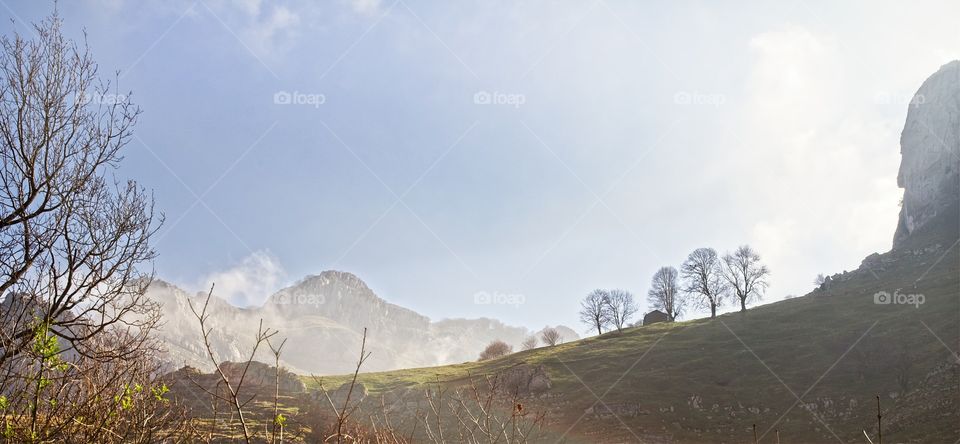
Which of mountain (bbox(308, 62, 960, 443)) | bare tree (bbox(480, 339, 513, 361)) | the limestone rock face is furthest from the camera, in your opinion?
bare tree (bbox(480, 339, 513, 361))

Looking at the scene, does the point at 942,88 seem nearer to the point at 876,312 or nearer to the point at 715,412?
the point at 876,312

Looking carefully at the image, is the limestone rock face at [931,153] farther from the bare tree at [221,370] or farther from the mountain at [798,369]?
the bare tree at [221,370]

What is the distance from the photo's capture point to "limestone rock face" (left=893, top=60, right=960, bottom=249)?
65.8m

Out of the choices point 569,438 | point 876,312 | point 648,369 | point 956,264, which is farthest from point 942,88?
point 569,438

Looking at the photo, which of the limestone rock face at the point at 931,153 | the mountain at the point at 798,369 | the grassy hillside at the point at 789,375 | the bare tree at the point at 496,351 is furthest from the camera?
the bare tree at the point at 496,351

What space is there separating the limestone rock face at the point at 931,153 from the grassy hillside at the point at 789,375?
10.4 metres

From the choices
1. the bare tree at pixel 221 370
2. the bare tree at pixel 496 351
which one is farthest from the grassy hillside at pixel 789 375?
the bare tree at pixel 496 351

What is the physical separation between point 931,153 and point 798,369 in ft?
182

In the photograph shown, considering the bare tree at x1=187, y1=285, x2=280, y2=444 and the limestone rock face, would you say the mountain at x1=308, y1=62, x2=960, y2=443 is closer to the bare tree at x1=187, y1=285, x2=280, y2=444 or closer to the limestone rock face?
the limestone rock face

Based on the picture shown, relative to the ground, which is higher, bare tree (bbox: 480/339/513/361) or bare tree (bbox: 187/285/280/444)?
bare tree (bbox: 480/339/513/361)

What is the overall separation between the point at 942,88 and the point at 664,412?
244 ft

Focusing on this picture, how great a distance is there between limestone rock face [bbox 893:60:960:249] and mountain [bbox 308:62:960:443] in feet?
1.25

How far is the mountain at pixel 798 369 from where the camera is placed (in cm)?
2867

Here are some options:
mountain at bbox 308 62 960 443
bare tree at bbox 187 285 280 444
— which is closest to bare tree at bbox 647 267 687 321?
mountain at bbox 308 62 960 443
